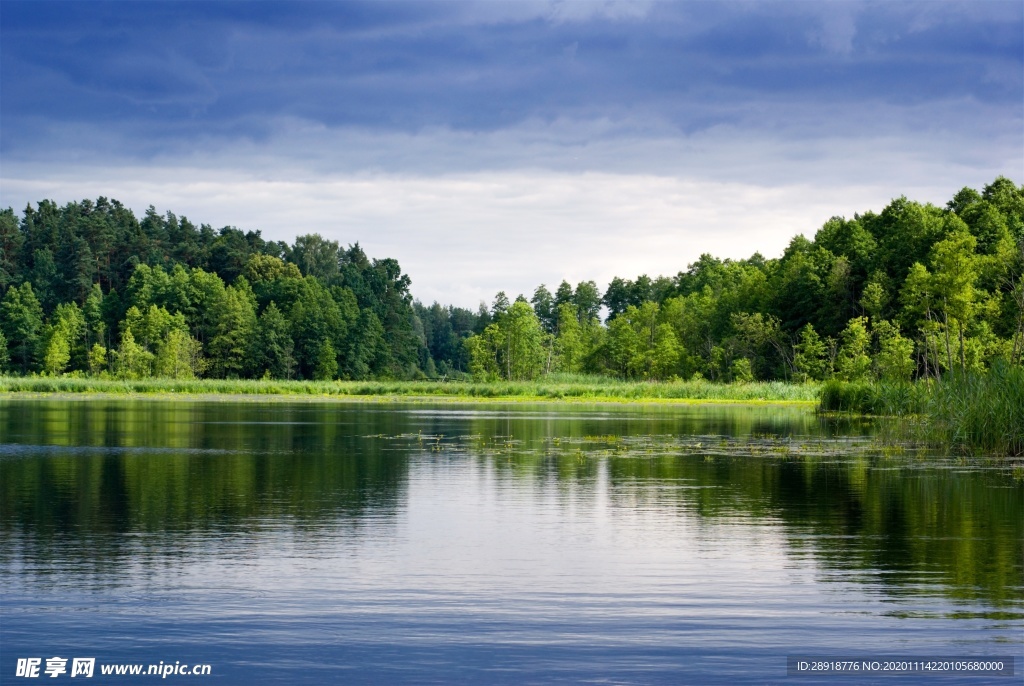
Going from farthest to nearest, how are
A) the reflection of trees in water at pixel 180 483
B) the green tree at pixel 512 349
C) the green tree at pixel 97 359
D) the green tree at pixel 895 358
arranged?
the green tree at pixel 97 359 → the green tree at pixel 512 349 → the green tree at pixel 895 358 → the reflection of trees in water at pixel 180 483

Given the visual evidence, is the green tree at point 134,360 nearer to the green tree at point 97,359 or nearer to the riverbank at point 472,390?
the green tree at point 97,359

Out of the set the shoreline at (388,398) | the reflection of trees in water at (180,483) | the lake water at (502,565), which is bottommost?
the lake water at (502,565)

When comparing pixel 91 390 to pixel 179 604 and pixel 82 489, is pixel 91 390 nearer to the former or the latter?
pixel 82 489

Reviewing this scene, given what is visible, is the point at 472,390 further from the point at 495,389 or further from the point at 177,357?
the point at 177,357

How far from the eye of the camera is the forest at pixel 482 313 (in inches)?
3499

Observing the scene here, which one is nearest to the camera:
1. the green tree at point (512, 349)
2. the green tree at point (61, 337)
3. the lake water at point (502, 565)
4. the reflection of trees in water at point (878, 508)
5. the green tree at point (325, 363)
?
the lake water at point (502, 565)

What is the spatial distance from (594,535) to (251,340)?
115500mm

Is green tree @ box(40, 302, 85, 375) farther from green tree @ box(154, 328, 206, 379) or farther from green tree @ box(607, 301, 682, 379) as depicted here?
green tree @ box(607, 301, 682, 379)

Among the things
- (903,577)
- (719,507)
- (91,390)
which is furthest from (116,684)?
(91,390)

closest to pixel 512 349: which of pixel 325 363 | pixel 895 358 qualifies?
pixel 325 363

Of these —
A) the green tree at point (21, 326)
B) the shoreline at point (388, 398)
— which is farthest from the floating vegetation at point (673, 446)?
the green tree at point (21, 326)

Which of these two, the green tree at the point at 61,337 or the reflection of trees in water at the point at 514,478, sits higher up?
the green tree at the point at 61,337

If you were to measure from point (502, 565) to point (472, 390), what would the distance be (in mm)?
80753

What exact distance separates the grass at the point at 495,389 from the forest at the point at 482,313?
21.5 ft
